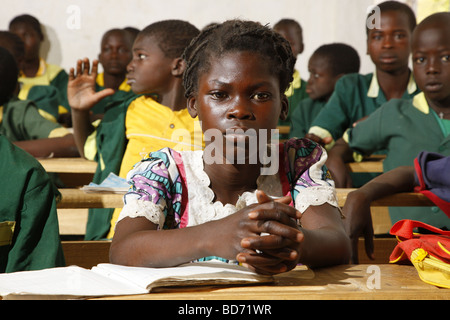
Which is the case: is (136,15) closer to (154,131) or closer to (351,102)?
(351,102)

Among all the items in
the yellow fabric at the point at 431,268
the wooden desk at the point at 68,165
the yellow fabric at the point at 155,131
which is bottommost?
the wooden desk at the point at 68,165

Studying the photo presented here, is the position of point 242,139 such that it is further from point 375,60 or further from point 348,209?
point 375,60

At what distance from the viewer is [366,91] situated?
3.39 meters

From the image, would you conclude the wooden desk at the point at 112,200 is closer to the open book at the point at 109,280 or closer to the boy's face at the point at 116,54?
the open book at the point at 109,280

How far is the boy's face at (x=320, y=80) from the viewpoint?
4562 mm

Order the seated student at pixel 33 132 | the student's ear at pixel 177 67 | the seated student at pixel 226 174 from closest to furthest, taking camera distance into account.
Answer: the seated student at pixel 226 174
the student's ear at pixel 177 67
the seated student at pixel 33 132

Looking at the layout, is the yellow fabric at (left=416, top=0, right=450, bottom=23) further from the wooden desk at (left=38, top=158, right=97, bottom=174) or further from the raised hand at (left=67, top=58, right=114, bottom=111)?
the wooden desk at (left=38, top=158, right=97, bottom=174)

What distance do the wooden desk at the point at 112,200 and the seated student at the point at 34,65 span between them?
3577mm

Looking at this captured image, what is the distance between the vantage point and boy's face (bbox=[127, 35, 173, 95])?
2.71 meters

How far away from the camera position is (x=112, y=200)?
1960 mm

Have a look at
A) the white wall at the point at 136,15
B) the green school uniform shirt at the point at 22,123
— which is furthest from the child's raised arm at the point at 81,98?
the white wall at the point at 136,15

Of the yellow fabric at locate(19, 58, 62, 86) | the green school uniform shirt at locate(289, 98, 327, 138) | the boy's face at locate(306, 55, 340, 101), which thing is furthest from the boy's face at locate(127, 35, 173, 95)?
the yellow fabric at locate(19, 58, 62, 86)
